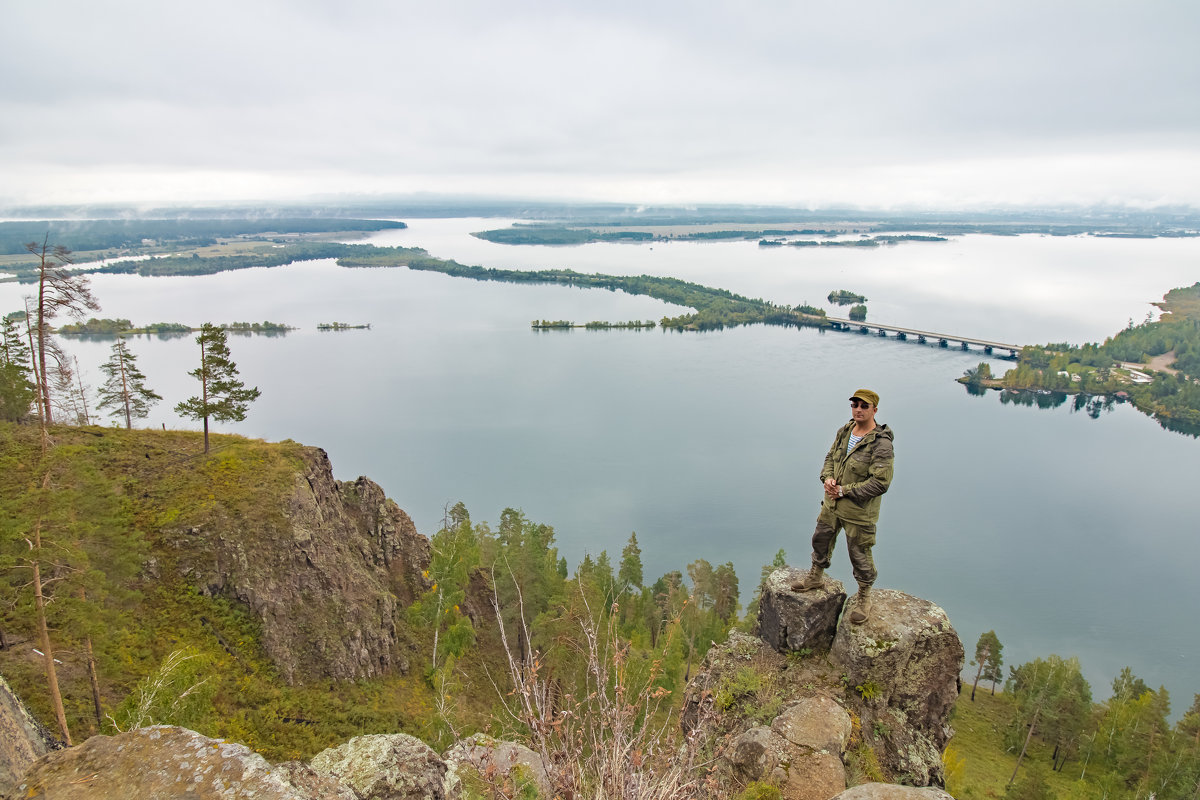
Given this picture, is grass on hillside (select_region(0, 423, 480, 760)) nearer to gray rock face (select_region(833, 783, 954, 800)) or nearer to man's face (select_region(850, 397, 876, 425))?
gray rock face (select_region(833, 783, 954, 800))

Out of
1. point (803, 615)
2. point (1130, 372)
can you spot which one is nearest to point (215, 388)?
point (803, 615)

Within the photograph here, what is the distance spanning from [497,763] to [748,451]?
7126cm

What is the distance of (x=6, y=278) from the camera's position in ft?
460

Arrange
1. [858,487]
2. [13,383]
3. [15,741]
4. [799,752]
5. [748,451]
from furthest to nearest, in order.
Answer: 1. [748,451]
2. [13,383]
3. [858,487]
4. [799,752]
5. [15,741]

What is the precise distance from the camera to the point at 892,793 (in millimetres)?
5621

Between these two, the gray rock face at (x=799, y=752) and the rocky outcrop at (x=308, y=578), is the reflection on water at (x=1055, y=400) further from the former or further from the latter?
the gray rock face at (x=799, y=752)

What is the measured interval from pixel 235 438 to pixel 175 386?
7681 cm

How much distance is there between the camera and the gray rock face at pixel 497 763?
454 cm

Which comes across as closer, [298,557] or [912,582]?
[298,557]

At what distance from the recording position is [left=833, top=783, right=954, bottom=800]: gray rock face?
5.52 metres

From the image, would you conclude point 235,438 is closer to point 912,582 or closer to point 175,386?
point 912,582

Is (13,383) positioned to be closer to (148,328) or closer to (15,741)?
(15,741)

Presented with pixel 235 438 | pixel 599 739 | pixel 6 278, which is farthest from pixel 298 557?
pixel 6 278

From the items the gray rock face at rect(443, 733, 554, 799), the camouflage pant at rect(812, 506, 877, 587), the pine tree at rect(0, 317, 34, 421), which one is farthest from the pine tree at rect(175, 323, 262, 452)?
the camouflage pant at rect(812, 506, 877, 587)
